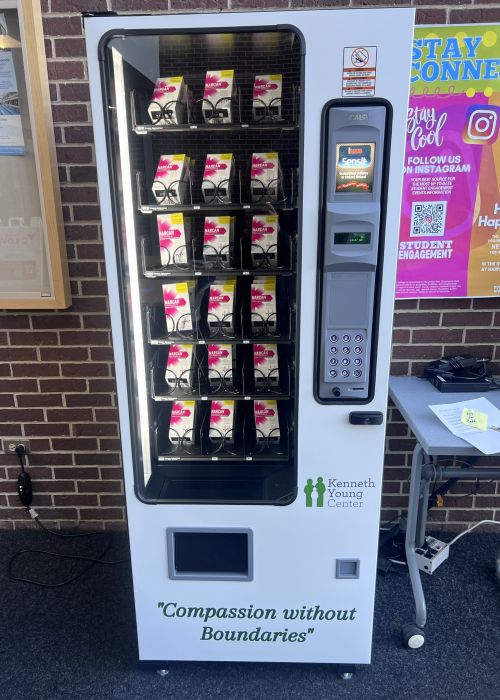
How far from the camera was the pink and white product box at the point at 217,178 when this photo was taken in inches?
71.3

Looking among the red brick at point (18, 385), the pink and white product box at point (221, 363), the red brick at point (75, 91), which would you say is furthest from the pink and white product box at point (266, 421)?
the red brick at point (75, 91)

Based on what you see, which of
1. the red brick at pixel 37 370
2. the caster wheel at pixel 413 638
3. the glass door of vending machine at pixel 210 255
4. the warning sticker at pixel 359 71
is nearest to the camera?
the warning sticker at pixel 359 71

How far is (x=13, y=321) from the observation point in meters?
2.49

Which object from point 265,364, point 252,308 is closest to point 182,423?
point 265,364

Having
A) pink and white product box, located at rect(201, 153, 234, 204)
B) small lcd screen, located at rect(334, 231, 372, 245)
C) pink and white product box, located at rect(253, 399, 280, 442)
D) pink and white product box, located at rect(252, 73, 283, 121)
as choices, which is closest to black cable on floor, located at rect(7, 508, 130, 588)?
pink and white product box, located at rect(253, 399, 280, 442)

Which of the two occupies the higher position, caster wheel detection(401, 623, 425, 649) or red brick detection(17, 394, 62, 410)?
red brick detection(17, 394, 62, 410)

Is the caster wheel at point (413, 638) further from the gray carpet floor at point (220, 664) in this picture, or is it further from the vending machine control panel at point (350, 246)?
the vending machine control panel at point (350, 246)

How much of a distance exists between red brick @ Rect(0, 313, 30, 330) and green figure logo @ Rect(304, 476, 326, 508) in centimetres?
154

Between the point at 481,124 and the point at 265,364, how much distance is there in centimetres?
137

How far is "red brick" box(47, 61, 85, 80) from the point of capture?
2.20 m

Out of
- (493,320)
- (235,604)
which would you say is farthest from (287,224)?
(235,604)

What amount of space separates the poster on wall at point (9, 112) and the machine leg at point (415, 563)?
2.11 metres

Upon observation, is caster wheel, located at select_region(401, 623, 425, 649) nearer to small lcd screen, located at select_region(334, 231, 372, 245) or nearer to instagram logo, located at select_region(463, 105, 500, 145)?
small lcd screen, located at select_region(334, 231, 372, 245)

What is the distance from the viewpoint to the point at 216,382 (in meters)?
1.95
